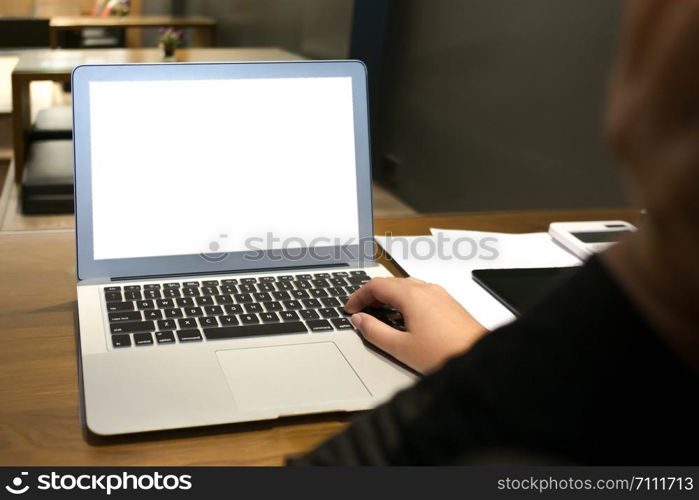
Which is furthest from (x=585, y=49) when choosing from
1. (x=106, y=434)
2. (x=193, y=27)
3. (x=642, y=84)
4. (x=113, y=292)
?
(x=642, y=84)

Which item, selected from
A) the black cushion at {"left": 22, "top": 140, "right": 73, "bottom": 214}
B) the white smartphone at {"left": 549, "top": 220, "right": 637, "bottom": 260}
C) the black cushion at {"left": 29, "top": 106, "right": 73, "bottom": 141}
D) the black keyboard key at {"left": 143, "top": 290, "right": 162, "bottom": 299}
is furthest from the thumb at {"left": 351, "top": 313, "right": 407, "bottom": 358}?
the black cushion at {"left": 22, "top": 140, "right": 73, "bottom": 214}

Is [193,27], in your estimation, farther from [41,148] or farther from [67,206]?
[67,206]

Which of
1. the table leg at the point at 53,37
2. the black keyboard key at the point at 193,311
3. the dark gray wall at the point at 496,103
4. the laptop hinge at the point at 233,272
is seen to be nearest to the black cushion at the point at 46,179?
the table leg at the point at 53,37

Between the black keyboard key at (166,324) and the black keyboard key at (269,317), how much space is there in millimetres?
85

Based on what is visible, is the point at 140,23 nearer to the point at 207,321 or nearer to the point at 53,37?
the point at 53,37

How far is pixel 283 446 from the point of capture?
62 cm

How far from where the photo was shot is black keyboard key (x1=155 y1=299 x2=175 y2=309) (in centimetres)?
80

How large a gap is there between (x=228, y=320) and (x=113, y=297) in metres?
0.13

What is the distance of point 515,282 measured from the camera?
0.93 metres

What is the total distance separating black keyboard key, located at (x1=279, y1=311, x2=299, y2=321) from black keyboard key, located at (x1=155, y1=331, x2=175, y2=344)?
109mm

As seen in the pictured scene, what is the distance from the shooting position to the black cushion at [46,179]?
1669mm

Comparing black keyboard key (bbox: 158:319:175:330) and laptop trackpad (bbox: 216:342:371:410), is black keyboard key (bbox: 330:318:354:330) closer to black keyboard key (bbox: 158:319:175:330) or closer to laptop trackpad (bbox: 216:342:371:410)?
laptop trackpad (bbox: 216:342:371:410)

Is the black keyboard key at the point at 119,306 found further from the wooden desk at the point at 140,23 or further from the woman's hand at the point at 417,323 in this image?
the wooden desk at the point at 140,23
